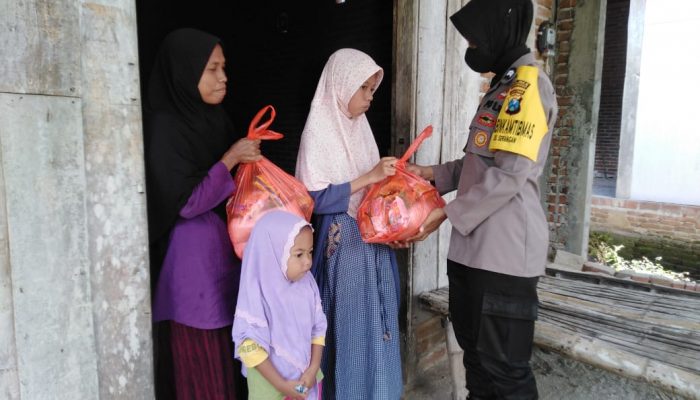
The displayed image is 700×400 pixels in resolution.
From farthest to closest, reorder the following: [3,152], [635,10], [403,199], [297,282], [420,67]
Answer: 1. [635,10]
2. [420,67]
3. [403,199]
4. [297,282]
5. [3,152]

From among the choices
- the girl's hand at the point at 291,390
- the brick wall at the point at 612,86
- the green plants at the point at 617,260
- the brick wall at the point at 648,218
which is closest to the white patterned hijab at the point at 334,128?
the girl's hand at the point at 291,390

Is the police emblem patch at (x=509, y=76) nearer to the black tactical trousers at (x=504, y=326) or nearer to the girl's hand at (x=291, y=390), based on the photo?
the black tactical trousers at (x=504, y=326)

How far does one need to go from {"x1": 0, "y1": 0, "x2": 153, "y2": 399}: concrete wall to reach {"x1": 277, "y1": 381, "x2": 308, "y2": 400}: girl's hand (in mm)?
528

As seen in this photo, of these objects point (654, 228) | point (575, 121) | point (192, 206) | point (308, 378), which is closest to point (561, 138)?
point (575, 121)

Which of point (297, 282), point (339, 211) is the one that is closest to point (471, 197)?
point (339, 211)

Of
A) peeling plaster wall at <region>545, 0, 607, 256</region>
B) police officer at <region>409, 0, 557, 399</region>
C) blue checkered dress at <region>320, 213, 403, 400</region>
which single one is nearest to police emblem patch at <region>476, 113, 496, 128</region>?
police officer at <region>409, 0, 557, 399</region>

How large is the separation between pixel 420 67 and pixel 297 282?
4.82ft

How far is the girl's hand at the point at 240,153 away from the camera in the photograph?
5.99 feet

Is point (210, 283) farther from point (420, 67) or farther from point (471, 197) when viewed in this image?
point (420, 67)

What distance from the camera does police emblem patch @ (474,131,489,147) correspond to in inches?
70.4

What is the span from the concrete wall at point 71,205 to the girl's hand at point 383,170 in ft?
2.95

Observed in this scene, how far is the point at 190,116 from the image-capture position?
1.80 metres

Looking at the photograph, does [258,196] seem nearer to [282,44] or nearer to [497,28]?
[497,28]

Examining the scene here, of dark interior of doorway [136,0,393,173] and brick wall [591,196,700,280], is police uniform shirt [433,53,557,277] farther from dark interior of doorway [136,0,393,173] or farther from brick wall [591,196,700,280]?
brick wall [591,196,700,280]
